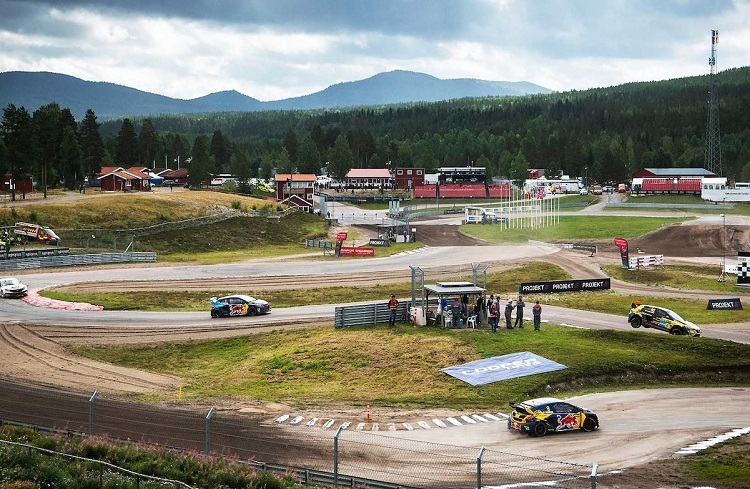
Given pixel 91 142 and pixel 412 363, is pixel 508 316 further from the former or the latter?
pixel 91 142

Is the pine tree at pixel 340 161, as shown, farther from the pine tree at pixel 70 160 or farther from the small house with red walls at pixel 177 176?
the pine tree at pixel 70 160

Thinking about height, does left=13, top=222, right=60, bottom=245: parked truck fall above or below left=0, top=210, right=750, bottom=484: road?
above

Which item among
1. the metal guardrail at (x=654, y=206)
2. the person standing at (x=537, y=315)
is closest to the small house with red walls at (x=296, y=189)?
the metal guardrail at (x=654, y=206)

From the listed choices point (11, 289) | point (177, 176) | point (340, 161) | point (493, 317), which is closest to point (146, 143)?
point (177, 176)

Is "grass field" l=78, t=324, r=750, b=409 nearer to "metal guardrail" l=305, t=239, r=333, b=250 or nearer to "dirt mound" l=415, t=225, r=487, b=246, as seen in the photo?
"metal guardrail" l=305, t=239, r=333, b=250

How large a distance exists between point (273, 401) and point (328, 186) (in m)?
170

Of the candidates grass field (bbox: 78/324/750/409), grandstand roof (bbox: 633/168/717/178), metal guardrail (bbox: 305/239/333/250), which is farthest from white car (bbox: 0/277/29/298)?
grandstand roof (bbox: 633/168/717/178)

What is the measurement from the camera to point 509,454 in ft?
74.9

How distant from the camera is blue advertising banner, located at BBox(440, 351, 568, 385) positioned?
3281 centimetres

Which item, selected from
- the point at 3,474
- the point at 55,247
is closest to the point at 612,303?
the point at 3,474

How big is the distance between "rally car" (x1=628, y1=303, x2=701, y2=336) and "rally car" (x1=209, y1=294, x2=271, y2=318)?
68.4 ft

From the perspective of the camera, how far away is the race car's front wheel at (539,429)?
84.9 ft

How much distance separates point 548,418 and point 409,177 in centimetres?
16005

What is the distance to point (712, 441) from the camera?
25.8 metres
